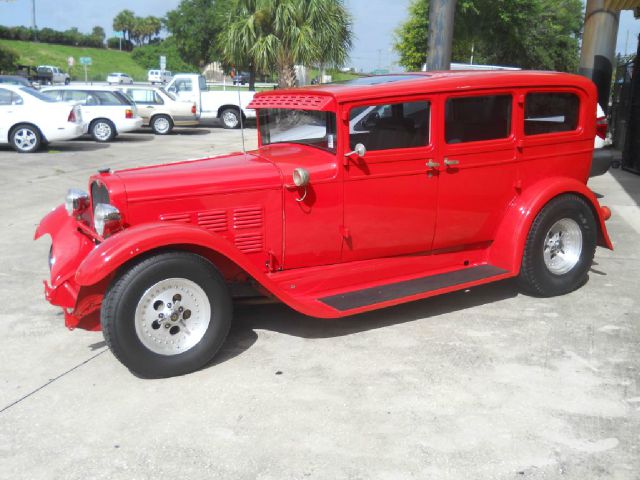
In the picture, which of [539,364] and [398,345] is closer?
[539,364]

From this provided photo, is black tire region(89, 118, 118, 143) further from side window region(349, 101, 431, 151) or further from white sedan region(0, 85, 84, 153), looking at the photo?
side window region(349, 101, 431, 151)

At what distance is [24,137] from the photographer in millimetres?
14000

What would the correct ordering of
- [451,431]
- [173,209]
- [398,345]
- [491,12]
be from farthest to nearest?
[491,12] < [398,345] < [173,209] < [451,431]

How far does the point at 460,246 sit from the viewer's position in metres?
4.89

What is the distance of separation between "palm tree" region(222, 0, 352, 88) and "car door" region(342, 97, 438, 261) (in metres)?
11.8

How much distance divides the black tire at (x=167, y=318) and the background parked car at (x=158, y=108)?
17.4m

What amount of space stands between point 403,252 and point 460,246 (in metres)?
0.54

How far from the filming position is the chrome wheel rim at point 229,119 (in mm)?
22922

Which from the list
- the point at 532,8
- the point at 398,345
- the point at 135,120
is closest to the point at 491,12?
the point at 532,8

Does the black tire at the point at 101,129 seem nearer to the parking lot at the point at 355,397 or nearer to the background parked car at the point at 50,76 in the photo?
the parking lot at the point at 355,397

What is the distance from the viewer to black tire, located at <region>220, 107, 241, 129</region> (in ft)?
75.0

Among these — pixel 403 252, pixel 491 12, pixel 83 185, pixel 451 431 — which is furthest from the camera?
pixel 491 12

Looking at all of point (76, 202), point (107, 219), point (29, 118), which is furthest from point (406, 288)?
point (29, 118)

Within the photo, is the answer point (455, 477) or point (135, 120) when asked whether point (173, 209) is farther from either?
point (135, 120)
